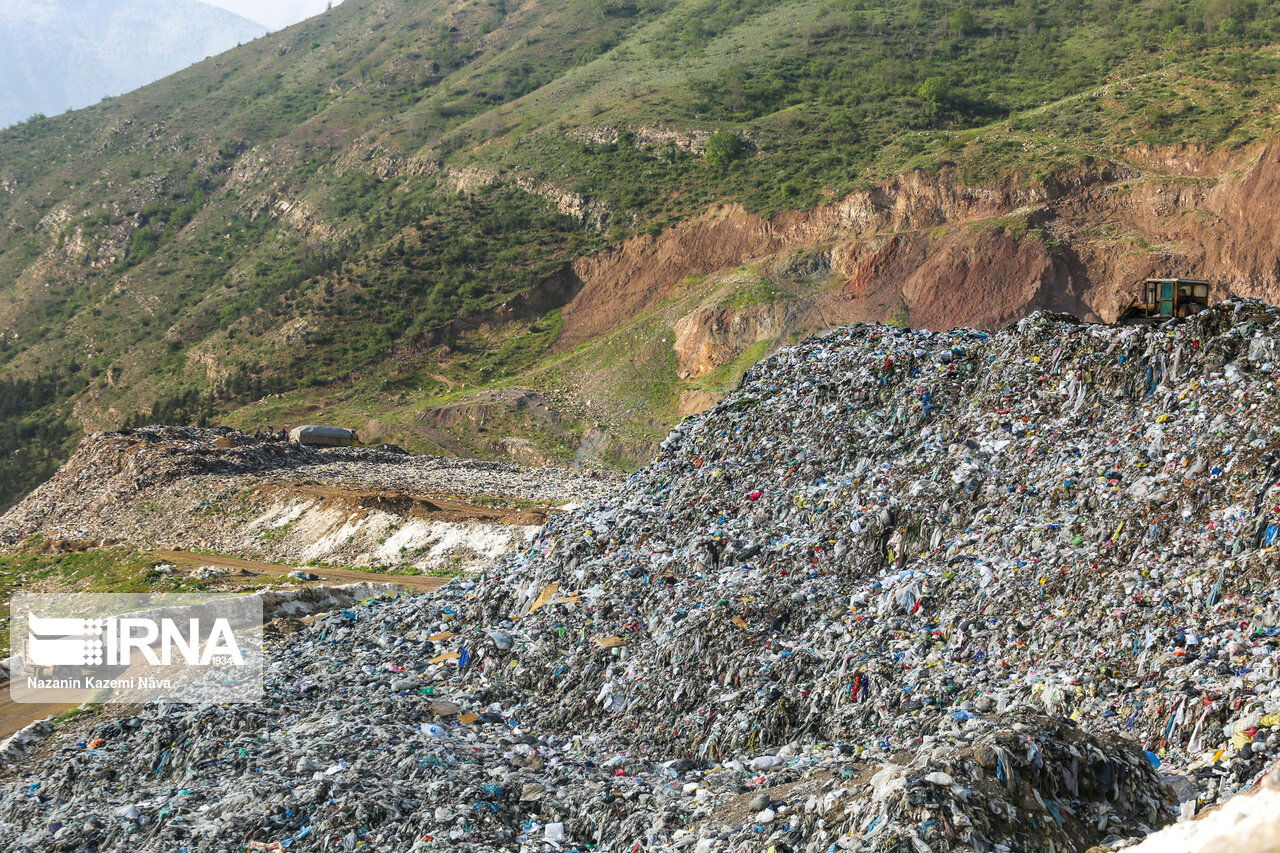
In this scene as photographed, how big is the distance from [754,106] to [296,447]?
3170cm

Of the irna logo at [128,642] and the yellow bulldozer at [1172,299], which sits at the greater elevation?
the yellow bulldozer at [1172,299]

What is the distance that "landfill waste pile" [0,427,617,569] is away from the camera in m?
19.8

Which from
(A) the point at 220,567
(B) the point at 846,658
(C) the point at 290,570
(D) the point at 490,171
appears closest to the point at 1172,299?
(B) the point at 846,658

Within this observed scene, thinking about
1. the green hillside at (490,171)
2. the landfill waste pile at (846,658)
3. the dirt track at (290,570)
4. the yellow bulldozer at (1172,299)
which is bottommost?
the dirt track at (290,570)

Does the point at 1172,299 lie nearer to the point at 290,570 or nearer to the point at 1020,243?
the point at 290,570

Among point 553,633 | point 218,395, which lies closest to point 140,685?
point 553,633

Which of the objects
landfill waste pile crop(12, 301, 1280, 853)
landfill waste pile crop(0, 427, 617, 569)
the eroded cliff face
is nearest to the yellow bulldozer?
landfill waste pile crop(12, 301, 1280, 853)

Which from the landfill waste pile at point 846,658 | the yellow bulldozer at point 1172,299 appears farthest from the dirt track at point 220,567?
the yellow bulldozer at point 1172,299

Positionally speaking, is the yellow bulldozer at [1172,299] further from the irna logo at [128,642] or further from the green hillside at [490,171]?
the green hillside at [490,171]

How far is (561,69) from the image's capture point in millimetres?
65000

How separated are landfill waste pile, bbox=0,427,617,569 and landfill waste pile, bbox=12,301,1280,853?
867 cm

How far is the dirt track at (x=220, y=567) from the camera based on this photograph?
11703 mm

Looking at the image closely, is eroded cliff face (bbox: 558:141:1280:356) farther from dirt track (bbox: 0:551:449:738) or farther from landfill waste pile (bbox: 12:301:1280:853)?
landfill waste pile (bbox: 12:301:1280:853)

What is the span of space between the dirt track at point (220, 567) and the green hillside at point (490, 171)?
14578 mm
